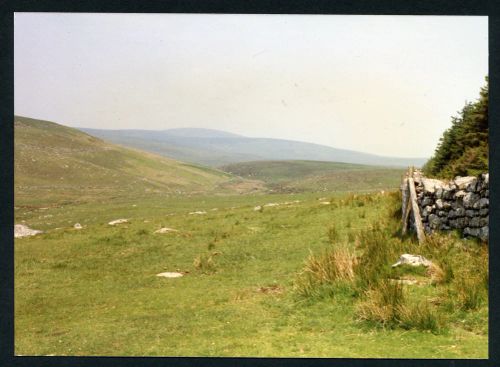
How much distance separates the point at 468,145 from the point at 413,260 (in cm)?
591

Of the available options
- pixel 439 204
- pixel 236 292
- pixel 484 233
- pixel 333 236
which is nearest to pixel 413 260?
pixel 484 233

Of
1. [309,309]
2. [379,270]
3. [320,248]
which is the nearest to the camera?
[309,309]

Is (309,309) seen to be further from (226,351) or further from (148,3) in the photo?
(148,3)

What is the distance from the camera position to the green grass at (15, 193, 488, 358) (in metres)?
6.85

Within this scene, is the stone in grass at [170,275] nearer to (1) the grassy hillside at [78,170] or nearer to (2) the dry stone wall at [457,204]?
(2) the dry stone wall at [457,204]

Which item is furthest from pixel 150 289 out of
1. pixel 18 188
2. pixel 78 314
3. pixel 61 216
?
pixel 18 188

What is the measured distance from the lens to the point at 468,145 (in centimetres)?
1331

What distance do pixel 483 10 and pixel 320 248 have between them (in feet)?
24.5

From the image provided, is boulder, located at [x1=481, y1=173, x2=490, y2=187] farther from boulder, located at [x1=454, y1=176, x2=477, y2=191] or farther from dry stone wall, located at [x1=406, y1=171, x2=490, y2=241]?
boulder, located at [x1=454, y1=176, x2=477, y2=191]

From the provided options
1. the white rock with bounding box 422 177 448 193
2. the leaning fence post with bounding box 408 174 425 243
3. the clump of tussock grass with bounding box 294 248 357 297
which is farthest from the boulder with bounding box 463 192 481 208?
the clump of tussock grass with bounding box 294 248 357 297

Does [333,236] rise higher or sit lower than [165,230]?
higher

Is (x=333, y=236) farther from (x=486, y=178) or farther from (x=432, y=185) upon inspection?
(x=486, y=178)

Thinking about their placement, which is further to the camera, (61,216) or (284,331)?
(61,216)

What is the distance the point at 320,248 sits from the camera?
12812mm
